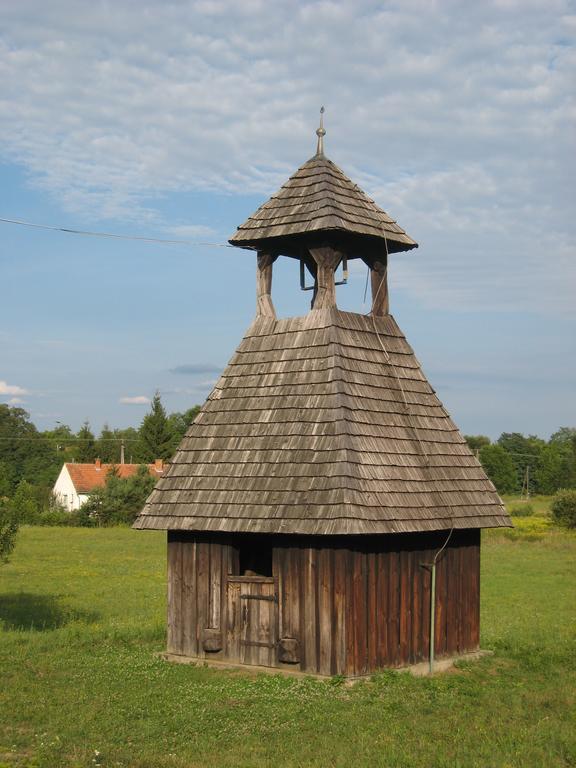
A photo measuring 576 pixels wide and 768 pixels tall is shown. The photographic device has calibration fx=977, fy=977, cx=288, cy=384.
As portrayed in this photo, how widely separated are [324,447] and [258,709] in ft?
11.7

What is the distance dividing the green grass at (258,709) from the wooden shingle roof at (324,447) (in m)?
2.02

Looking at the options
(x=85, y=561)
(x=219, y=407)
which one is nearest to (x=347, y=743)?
(x=219, y=407)

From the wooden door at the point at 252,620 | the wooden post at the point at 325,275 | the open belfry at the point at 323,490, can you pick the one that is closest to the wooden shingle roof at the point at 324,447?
the open belfry at the point at 323,490

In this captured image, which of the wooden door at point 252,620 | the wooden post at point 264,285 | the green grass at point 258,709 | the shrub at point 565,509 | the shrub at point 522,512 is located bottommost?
the shrub at point 522,512

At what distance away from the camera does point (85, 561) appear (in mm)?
33250

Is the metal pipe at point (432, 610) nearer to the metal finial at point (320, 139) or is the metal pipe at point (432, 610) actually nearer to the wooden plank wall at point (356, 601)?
the wooden plank wall at point (356, 601)

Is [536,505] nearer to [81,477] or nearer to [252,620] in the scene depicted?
[81,477]

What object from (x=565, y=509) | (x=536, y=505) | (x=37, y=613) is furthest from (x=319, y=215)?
(x=536, y=505)

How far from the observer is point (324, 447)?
43.0 ft

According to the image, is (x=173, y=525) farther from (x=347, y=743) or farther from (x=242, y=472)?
(x=347, y=743)

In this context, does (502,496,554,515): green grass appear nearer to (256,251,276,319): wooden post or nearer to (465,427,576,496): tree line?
(465,427,576,496): tree line

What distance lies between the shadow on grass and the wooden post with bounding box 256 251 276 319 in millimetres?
7196

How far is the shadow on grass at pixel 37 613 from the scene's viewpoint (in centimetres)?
1878

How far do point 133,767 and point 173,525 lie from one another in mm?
5075
